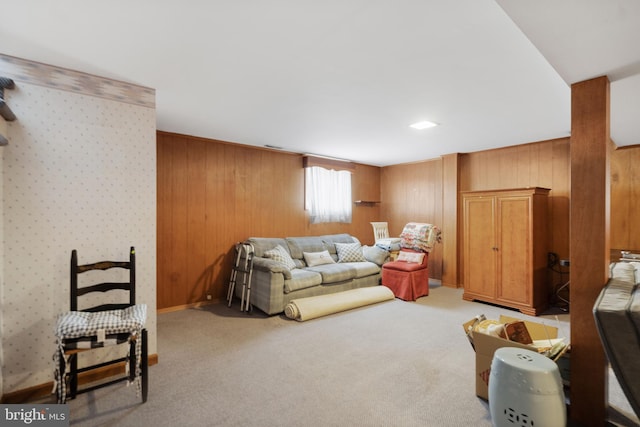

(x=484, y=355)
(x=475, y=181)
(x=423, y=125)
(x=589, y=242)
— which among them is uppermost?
(x=423, y=125)

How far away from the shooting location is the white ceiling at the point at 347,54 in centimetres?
160

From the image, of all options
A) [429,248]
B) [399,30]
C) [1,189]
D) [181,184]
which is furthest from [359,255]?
[1,189]

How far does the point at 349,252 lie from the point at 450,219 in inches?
77.5

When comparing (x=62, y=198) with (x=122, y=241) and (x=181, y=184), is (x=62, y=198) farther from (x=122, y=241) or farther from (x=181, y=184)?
(x=181, y=184)

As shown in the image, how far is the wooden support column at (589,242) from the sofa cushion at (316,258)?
11.1 ft

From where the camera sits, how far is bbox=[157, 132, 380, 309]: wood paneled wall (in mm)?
4148

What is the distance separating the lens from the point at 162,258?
4098mm

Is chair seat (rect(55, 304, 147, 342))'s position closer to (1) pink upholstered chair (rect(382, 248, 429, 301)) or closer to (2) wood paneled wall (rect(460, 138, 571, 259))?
(1) pink upholstered chair (rect(382, 248, 429, 301))

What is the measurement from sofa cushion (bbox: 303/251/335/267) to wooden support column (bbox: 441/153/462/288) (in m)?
2.21

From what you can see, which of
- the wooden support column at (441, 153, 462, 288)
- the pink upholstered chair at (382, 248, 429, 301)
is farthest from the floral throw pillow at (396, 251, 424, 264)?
the wooden support column at (441, 153, 462, 288)

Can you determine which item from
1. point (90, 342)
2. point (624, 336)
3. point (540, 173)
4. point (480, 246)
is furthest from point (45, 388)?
point (540, 173)

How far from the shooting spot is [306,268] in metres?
4.69

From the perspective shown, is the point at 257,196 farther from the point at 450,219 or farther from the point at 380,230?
the point at 450,219

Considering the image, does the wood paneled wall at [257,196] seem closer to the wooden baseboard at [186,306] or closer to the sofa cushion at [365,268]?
the wooden baseboard at [186,306]
